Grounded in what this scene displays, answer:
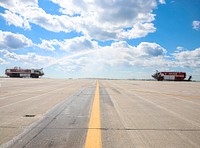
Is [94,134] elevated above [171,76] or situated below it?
below

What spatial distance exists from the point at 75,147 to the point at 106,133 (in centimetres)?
117

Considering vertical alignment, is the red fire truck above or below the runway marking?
above

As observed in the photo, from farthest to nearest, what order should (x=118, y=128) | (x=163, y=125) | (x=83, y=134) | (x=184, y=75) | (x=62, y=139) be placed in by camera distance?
1. (x=184, y=75)
2. (x=163, y=125)
3. (x=118, y=128)
4. (x=83, y=134)
5. (x=62, y=139)

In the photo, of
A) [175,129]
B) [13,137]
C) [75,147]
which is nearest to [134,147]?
[75,147]

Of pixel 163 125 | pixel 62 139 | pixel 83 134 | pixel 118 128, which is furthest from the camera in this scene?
pixel 163 125

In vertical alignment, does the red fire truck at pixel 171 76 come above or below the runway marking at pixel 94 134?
above

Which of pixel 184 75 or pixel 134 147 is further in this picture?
pixel 184 75

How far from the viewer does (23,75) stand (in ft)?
317

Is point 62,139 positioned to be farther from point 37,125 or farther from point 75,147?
point 37,125

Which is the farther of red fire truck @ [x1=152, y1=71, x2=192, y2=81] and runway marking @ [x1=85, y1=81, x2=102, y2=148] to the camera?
red fire truck @ [x1=152, y1=71, x2=192, y2=81]

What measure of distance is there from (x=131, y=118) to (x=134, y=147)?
2.88 meters

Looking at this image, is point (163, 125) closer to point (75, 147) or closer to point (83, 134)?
point (83, 134)

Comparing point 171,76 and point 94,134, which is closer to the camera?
point 94,134

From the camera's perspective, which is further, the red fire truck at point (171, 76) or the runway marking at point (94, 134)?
the red fire truck at point (171, 76)
